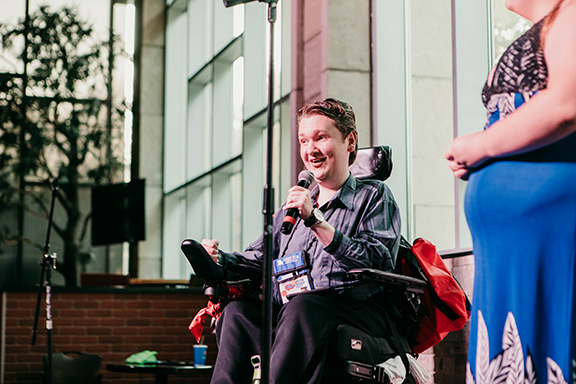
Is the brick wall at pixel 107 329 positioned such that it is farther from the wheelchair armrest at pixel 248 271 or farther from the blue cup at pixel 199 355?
the wheelchair armrest at pixel 248 271

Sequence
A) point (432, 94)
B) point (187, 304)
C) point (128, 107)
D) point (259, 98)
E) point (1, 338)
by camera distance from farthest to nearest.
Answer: point (128, 107), point (259, 98), point (187, 304), point (1, 338), point (432, 94)

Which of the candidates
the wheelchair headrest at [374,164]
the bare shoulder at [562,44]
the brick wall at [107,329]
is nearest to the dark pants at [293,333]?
the wheelchair headrest at [374,164]

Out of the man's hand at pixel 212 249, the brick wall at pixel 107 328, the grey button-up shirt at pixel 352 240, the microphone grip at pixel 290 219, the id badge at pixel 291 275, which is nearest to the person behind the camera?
the microphone grip at pixel 290 219

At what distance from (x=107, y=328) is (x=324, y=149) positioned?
14.3ft

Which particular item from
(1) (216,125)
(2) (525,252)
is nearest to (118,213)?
(1) (216,125)

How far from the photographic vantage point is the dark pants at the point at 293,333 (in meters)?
1.92

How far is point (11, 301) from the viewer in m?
5.92

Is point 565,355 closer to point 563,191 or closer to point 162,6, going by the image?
point 563,191

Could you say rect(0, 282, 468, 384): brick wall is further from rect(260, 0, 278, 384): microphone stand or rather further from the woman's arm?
the woman's arm

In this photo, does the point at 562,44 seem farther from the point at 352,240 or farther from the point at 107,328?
the point at 107,328

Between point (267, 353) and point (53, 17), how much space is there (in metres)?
9.64

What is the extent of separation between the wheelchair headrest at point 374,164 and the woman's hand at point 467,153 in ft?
3.86

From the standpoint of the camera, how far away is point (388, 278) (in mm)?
2068

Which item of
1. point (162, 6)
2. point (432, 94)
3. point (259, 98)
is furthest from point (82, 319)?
point (162, 6)
